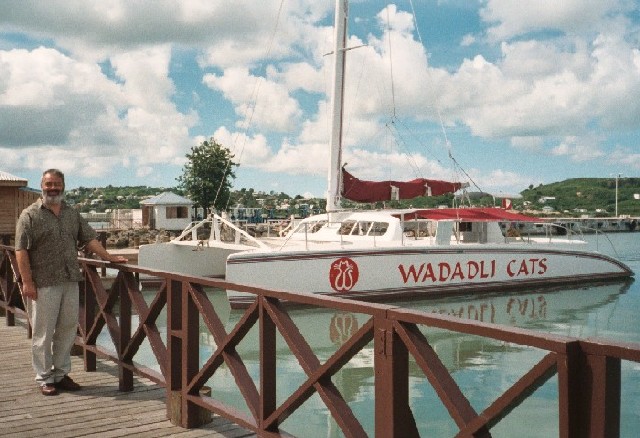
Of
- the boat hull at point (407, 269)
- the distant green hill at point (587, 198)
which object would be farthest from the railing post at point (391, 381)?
the distant green hill at point (587, 198)

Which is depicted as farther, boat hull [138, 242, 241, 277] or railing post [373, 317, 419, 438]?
boat hull [138, 242, 241, 277]

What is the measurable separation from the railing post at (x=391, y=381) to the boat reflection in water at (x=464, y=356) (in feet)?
15.1

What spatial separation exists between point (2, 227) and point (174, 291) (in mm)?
19897

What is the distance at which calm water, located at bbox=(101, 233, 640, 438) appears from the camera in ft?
25.8

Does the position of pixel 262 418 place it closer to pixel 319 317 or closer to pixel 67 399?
pixel 67 399

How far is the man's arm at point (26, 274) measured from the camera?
5145mm

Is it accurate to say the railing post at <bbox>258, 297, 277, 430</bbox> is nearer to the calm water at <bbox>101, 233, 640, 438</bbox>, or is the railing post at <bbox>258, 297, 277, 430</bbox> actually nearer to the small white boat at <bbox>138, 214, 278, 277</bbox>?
the calm water at <bbox>101, 233, 640, 438</bbox>

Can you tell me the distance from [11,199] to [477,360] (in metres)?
18.1

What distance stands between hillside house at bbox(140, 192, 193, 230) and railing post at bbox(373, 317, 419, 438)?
2132 inches

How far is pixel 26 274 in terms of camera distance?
16.9 ft

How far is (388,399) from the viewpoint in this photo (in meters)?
2.94

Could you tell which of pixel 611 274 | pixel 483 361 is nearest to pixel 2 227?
pixel 483 361

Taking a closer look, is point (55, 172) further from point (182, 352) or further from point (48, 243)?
point (182, 352)

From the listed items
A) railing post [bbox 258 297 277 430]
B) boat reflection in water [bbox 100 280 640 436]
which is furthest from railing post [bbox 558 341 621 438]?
boat reflection in water [bbox 100 280 640 436]
